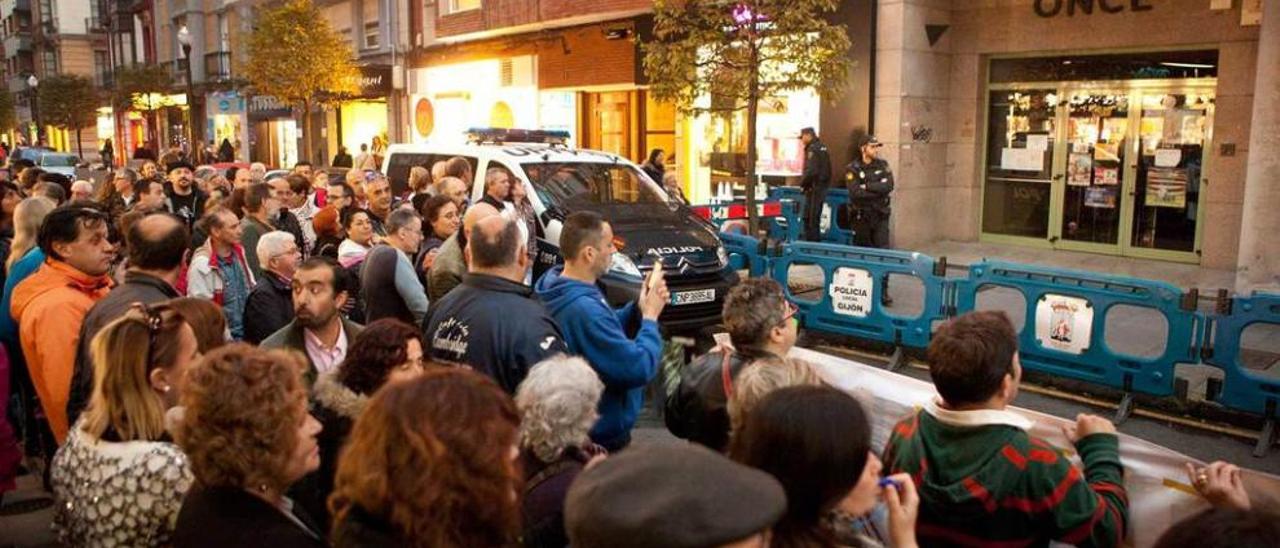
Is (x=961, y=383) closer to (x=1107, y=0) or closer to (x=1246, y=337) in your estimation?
(x=1246, y=337)

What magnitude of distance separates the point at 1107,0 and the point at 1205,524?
46.0 feet

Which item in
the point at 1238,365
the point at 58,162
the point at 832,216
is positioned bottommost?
the point at 1238,365

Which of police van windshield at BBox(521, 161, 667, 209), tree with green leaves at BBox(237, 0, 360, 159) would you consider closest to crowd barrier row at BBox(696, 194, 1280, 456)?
police van windshield at BBox(521, 161, 667, 209)

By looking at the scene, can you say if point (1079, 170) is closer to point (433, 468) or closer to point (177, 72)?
point (433, 468)

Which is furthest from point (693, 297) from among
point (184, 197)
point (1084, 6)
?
point (1084, 6)

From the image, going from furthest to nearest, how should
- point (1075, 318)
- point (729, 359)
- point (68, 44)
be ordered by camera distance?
point (68, 44)
point (1075, 318)
point (729, 359)

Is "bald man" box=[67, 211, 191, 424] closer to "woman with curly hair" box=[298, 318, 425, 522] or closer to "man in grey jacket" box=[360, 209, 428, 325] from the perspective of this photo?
"man in grey jacket" box=[360, 209, 428, 325]

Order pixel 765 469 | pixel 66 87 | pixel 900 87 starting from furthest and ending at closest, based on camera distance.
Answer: pixel 66 87
pixel 900 87
pixel 765 469

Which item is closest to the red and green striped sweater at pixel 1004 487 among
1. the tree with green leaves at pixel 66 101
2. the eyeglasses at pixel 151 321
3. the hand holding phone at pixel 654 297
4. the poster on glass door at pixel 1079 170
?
the hand holding phone at pixel 654 297

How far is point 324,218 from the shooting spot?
736 cm

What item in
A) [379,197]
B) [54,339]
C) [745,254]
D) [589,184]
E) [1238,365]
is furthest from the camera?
[589,184]

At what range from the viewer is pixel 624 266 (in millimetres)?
9070

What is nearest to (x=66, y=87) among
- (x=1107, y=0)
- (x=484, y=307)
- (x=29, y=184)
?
(x=29, y=184)

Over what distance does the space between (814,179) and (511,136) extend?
4.65 m
